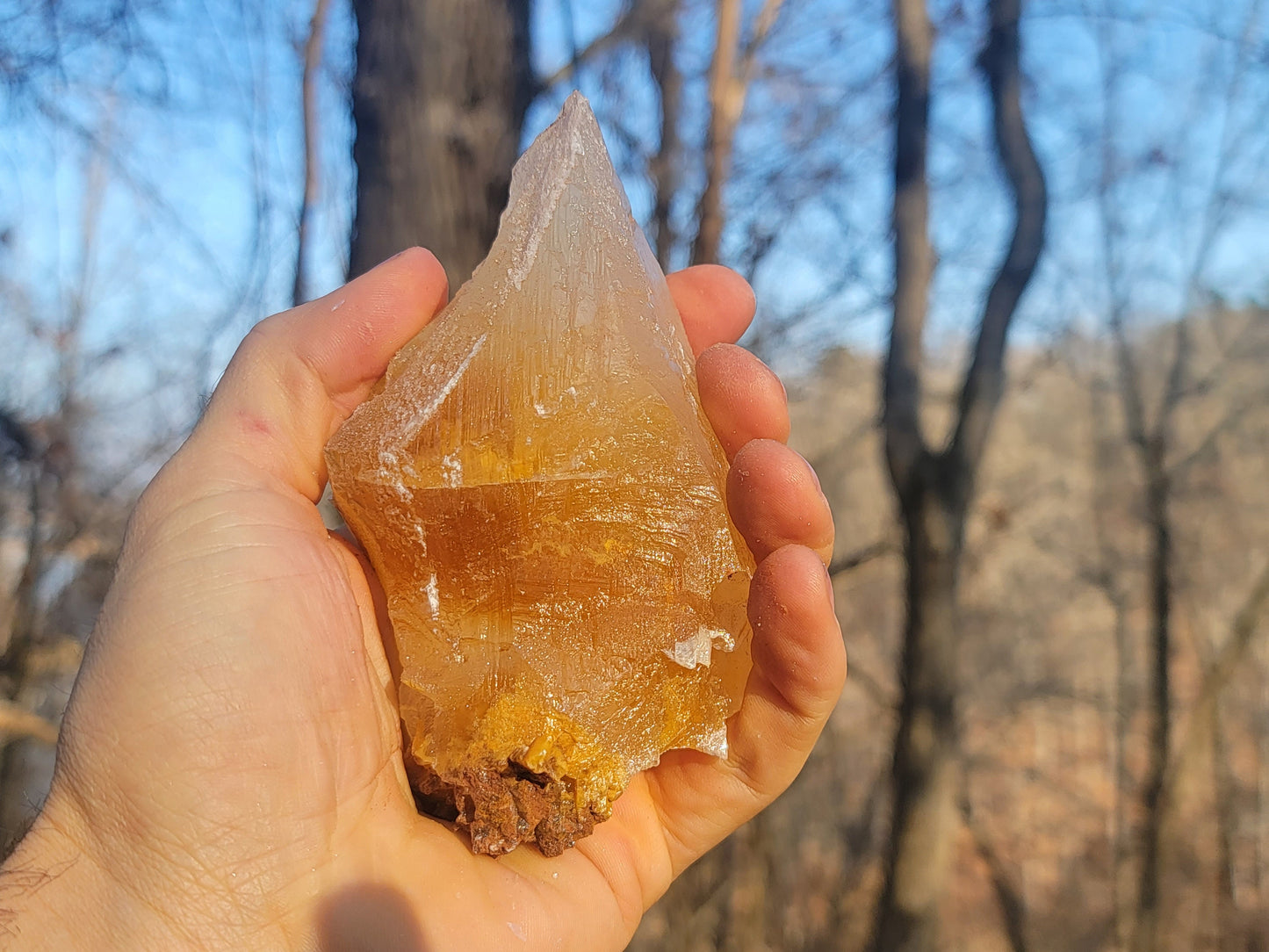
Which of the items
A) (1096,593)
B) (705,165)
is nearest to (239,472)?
(705,165)

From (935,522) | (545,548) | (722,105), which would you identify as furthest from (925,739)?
(722,105)

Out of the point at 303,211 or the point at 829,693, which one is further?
the point at 303,211

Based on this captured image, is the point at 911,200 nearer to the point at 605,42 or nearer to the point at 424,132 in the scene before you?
the point at 605,42

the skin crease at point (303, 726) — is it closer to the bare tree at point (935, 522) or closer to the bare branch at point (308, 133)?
the bare tree at point (935, 522)

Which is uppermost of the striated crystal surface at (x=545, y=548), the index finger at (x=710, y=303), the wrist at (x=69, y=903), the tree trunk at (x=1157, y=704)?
the index finger at (x=710, y=303)

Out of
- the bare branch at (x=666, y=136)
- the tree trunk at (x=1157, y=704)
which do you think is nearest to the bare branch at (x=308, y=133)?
the bare branch at (x=666, y=136)

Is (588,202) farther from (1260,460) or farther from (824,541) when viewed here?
(1260,460)

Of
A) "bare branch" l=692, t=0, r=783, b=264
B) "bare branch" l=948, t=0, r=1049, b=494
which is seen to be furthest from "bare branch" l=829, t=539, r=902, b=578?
"bare branch" l=692, t=0, r=783, b=264
